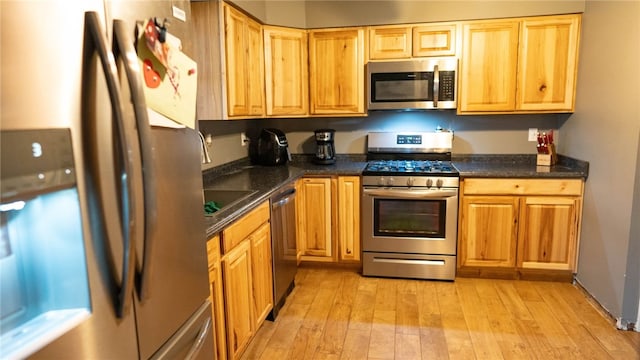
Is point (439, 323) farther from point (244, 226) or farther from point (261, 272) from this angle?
point (244, 226)

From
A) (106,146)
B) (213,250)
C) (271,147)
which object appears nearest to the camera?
(106,146)

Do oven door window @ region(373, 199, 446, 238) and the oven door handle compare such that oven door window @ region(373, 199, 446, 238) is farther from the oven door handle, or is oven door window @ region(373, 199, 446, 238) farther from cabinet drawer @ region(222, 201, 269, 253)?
cabinet drawer @ region(222, 201, 269, 253)

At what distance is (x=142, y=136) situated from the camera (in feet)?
3.06

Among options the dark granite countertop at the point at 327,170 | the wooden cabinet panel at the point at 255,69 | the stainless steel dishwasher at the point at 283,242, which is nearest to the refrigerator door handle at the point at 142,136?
the dark granite countertop at the point at 327,170

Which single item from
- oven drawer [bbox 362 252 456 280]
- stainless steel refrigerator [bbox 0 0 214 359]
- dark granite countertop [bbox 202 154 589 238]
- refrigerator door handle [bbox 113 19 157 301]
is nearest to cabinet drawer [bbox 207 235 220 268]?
dark granite countertop [bbox 202 154 589 238]

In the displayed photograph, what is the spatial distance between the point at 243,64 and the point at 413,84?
1.36 metres

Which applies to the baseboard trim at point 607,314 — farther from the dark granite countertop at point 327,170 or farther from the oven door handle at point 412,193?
the oven door handle at point 412,193

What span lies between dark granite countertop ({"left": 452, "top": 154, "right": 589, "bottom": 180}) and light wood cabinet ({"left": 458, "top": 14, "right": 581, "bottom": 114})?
18.0 inches

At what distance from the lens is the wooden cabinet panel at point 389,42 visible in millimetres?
Result: 3305

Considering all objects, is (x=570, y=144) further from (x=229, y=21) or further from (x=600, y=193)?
(x=229, y=21)

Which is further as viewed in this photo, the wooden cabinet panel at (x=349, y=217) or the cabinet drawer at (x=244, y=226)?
the wooden cabinet panel at (x=349, y=217)

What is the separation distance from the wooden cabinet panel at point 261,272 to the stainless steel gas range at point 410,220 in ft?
3.44

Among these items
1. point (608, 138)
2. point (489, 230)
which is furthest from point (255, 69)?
point (608, 138)

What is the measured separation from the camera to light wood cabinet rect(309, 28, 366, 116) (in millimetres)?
3389
